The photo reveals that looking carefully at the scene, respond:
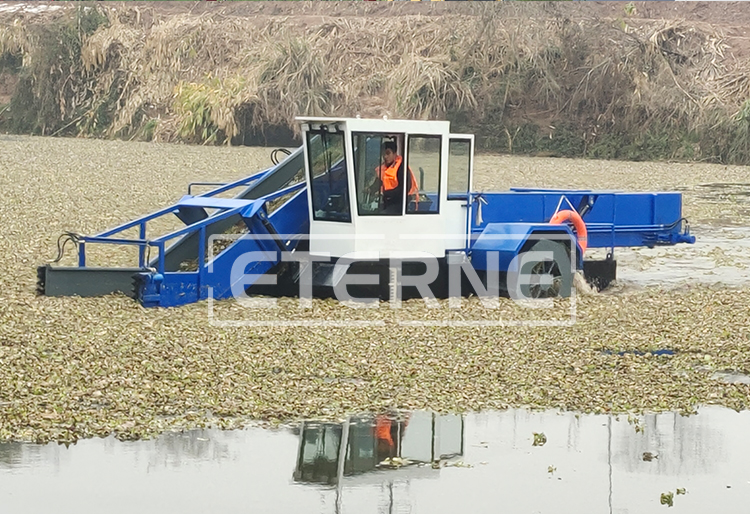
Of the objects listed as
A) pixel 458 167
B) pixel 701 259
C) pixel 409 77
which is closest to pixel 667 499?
pixel 458 167

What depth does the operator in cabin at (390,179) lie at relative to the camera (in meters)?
12.9

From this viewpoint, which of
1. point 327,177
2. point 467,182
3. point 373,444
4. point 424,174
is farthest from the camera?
point 467,182

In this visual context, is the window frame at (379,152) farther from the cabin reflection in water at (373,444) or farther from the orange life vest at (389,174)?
the cabin reflection in water at (373,444)

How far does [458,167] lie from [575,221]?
1630mm

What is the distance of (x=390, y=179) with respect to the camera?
12906mm

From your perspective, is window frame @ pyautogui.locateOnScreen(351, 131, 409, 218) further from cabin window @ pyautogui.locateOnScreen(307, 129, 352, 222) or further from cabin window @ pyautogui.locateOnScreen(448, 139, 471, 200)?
cabin window @ pyautogui.locateOnScreen(448, 139, 471, 200)

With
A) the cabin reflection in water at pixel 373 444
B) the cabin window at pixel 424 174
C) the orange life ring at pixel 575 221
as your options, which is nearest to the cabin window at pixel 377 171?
the cabin window at pixel 424 174

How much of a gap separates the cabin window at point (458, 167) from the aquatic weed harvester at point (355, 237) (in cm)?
1

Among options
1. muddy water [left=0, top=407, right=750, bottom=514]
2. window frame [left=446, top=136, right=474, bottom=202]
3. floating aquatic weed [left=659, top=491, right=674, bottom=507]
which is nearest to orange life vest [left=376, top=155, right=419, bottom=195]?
window frame [left=446, top=136, right=474, bottom=202]

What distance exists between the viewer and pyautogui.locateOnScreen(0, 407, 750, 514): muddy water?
698 cm

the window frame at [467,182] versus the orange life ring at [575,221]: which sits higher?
the window frame at [467,182]

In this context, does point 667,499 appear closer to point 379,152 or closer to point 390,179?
point 390,179

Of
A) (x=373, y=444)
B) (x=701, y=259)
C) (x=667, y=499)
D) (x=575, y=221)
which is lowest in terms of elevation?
(x=667, y=499)

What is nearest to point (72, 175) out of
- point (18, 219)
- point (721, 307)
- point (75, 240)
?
point (18, 219)
